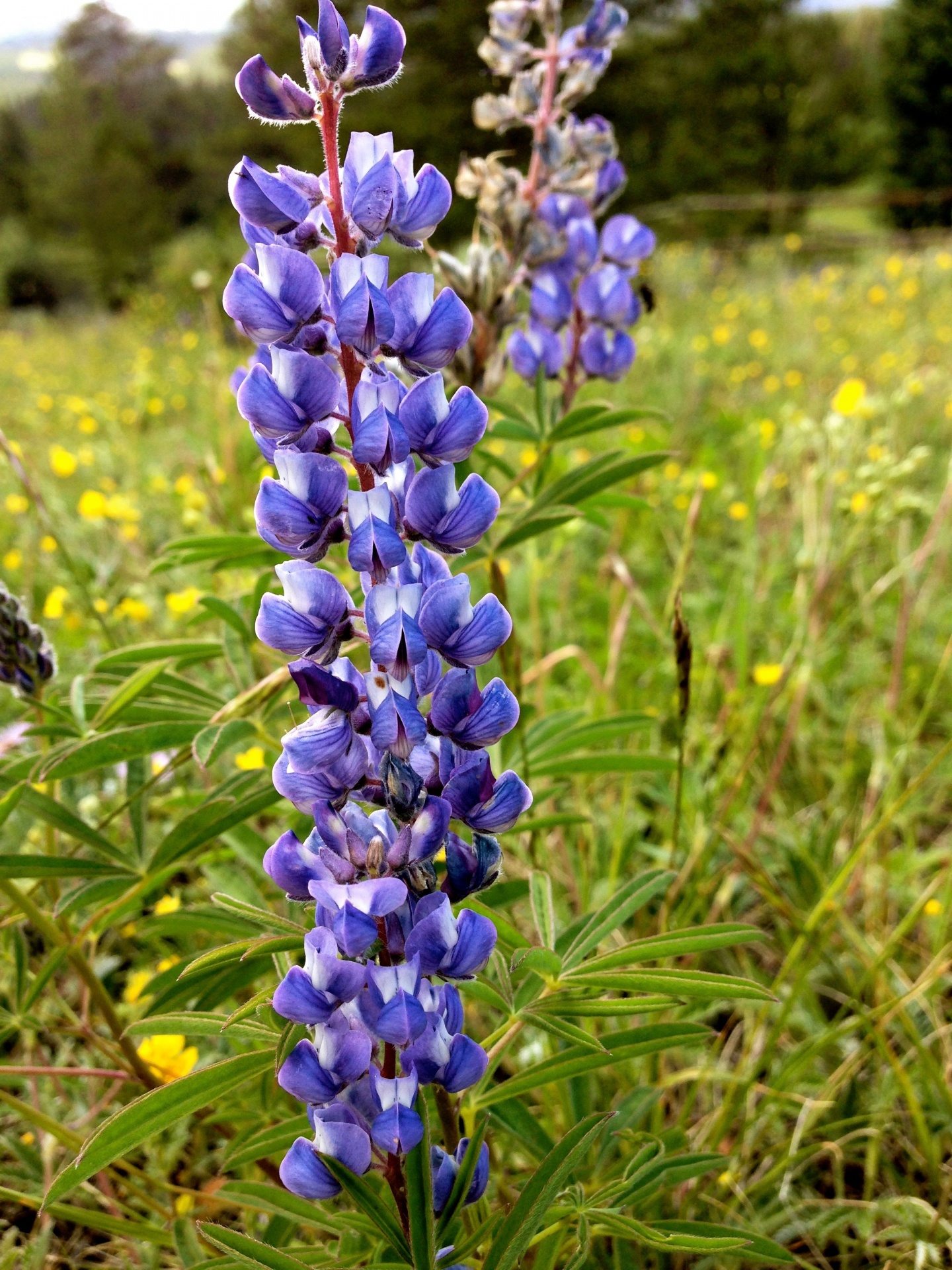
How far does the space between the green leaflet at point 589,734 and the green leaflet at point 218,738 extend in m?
0.47

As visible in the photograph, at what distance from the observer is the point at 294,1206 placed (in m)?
0.98

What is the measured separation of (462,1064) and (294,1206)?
1.28 feet

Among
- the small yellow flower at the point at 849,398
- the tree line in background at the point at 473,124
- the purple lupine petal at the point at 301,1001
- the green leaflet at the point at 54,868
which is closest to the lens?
the purple lupine petal at the point at 301,1001

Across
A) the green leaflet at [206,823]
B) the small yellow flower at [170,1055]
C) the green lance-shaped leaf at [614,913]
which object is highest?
the green leaflet at [206,823]

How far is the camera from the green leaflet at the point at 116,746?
1072mm

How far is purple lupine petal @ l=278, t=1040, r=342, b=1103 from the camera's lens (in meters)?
0.70

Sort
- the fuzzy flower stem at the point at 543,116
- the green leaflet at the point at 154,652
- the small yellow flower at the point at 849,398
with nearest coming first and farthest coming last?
1. the green leaflet at the point at 154,652
2. the fuzzy flower stem at the point at 543,116
3. the small yellow flower at the point at 849,398

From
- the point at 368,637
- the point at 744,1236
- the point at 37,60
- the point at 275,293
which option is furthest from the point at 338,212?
the point at 37,60

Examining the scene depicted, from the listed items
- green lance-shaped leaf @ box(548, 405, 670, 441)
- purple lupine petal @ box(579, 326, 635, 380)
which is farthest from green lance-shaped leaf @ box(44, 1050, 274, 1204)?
purple lupine petal @ box(579, 326, 635, 380)

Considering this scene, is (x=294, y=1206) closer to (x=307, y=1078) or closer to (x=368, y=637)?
(x=307, y=1078)

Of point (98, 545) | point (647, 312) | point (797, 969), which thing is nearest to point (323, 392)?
point (647, 312)

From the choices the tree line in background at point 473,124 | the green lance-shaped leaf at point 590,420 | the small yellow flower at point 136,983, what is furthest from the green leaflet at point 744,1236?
the tree line in background at point 473,124

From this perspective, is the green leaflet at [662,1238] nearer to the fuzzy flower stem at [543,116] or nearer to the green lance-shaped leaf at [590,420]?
the green lance-shaped leaf at [590,420]

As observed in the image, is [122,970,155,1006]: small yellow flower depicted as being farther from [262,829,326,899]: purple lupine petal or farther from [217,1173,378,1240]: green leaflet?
[262,829,326,899]: purple lupine petal
